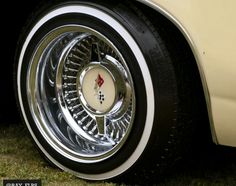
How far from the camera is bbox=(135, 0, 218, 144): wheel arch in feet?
8.14

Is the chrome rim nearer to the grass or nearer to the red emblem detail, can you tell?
the red emblem detail

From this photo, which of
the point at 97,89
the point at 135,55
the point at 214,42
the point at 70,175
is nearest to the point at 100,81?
the point at 97,89

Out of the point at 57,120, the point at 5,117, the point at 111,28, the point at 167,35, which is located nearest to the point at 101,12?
the point at 111,28

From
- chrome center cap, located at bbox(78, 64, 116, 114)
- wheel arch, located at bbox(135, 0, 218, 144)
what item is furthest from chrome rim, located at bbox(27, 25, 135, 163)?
wheel arch, located at bbox(135, 0, 218, 144)

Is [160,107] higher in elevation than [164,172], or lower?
higher

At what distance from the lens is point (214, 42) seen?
2428mm

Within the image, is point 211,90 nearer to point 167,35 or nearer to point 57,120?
point 167,35

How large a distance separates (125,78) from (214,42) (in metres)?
0.51

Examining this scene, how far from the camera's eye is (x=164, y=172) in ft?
9.21

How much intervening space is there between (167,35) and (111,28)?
0.25m

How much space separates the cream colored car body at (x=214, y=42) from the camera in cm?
240

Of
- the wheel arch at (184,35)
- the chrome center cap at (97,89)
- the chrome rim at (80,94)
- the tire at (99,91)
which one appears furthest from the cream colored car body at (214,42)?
the chrome center cap at (97,89)

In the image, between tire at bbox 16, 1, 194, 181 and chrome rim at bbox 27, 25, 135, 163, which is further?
chrome rim at bbox 27, 25, 135, 163

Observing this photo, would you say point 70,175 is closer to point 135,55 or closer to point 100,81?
point 100,81
